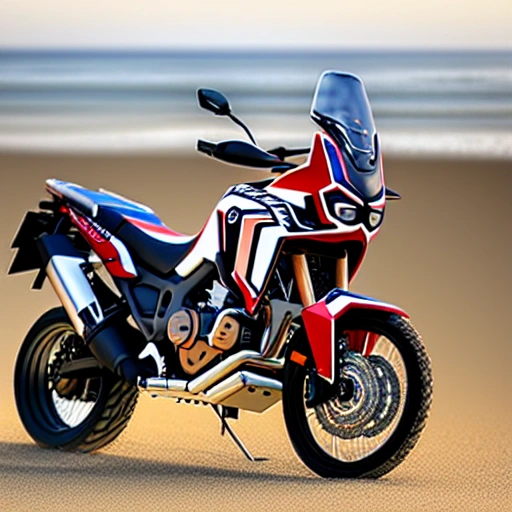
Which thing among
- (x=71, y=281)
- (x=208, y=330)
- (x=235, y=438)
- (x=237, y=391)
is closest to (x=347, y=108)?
(x=208, y=330)

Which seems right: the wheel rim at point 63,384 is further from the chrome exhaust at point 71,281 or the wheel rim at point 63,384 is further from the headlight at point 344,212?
the headlight at point 344,212

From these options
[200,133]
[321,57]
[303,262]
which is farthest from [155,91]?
[303,262]

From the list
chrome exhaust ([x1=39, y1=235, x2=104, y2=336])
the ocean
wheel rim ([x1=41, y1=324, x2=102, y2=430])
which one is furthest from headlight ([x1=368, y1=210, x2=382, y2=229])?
the ocean

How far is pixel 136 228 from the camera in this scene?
483 cm

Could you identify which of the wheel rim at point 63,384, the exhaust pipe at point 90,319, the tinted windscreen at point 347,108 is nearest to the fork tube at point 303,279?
the tinted windscreen at point 347,108

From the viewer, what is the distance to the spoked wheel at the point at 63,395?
190 inches

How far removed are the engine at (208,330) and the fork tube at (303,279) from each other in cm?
19

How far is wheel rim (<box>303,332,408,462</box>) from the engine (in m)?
0.35

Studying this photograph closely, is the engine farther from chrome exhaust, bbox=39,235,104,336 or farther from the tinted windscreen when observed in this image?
the tinted windscreen

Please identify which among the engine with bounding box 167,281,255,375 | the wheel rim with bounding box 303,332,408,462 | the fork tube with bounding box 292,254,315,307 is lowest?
the wheel rim with bounding box 303,332,408,462

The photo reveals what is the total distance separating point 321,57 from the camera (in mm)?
9438

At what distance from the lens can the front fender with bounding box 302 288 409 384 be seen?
4.10 m

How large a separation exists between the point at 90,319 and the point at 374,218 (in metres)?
1.09

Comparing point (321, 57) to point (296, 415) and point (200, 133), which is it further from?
point (296, 415)
